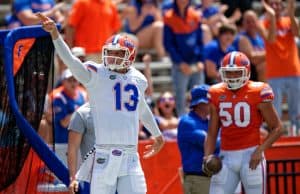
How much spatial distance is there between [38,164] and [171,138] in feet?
12.3

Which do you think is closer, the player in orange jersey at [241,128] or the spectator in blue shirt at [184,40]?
the player in orange jersey at [241,128]

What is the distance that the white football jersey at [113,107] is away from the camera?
774 cm

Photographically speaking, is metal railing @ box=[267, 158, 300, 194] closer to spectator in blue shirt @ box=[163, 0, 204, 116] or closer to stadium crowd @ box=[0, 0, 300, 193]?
stadium crowd @ box=[0, 0, 300, 193]

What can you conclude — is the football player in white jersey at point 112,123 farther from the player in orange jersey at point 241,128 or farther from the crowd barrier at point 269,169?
the crowd barrier at point 269,169

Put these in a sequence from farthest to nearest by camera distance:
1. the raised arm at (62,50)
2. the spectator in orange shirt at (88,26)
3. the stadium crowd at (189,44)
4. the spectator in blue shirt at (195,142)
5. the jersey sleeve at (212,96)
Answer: the spectator in orange shirt at (88,26)
the stadium crowd at (189,44)
the spectator in blue shirt at (195,142)
the jersey sleeve at (212,96)
the raised arm at (62,50)

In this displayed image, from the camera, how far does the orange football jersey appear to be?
878cm

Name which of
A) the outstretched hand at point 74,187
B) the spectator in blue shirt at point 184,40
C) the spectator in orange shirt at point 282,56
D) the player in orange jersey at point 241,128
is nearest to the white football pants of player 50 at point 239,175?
the player in orange jersey at point 241,128

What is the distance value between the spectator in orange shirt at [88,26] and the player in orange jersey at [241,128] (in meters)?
4.17

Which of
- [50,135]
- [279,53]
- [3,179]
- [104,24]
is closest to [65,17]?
[104,24]

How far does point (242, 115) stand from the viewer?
28.8 feet

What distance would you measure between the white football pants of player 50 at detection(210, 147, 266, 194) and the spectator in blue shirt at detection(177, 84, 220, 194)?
0.64m

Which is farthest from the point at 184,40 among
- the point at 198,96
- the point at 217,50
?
the point at 198,96

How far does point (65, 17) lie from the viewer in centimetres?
1396

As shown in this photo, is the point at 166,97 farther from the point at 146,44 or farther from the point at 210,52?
the point at 146,44
